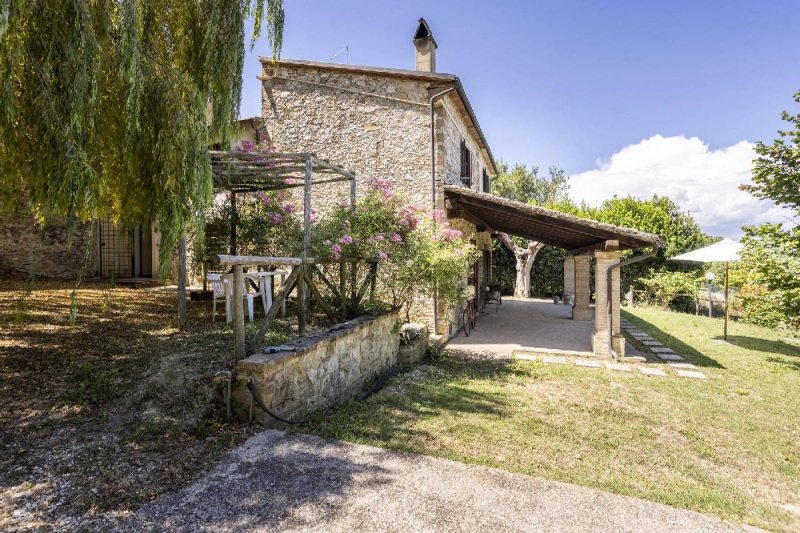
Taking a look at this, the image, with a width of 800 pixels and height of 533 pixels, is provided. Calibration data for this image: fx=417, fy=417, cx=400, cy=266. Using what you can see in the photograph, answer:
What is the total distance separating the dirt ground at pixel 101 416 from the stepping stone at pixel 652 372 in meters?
6.50

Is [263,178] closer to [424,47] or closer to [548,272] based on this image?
[424,47]

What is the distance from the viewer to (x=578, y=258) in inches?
488

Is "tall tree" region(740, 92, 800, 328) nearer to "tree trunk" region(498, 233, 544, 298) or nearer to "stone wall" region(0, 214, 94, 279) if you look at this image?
"tree trunk" region(498, 233, 544, 298)

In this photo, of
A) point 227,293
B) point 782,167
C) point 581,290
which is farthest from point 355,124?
point 782,167

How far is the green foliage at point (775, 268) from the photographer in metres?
7.67

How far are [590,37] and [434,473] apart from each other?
33.7 ft

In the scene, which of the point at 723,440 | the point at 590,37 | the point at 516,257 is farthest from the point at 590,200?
the point at 723,440

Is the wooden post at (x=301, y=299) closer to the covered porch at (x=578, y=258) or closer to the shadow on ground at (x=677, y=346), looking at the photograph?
the covered porch at (x=578, y=258)

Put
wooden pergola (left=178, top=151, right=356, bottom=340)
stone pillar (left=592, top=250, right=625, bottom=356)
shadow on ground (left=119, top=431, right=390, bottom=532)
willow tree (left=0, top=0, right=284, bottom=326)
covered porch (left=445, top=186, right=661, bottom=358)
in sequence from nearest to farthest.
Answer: shadow on ground (left=119, top=431, right=390, bottom=532) < willow tree (left=0, top=0, right=284, bottom=326) < wooden pergola (left=178, top=151, right=356, bottom=340) < covered porch (left=445, top=186, right=661, bottom=358) < stone pillar (left=592, top=250, right=625, bottom=356)

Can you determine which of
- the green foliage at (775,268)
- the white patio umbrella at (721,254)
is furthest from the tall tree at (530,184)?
the green foliage at (775,268)

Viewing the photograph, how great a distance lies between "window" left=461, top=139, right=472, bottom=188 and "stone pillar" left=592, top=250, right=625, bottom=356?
15.0ft

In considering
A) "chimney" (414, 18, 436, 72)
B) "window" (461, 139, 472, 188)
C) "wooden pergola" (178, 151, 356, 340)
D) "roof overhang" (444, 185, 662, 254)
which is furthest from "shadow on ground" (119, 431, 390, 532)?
"chimney" (414, 18, 436, 72)

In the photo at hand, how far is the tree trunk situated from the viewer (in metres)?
18.2

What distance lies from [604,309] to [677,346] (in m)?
2.63
